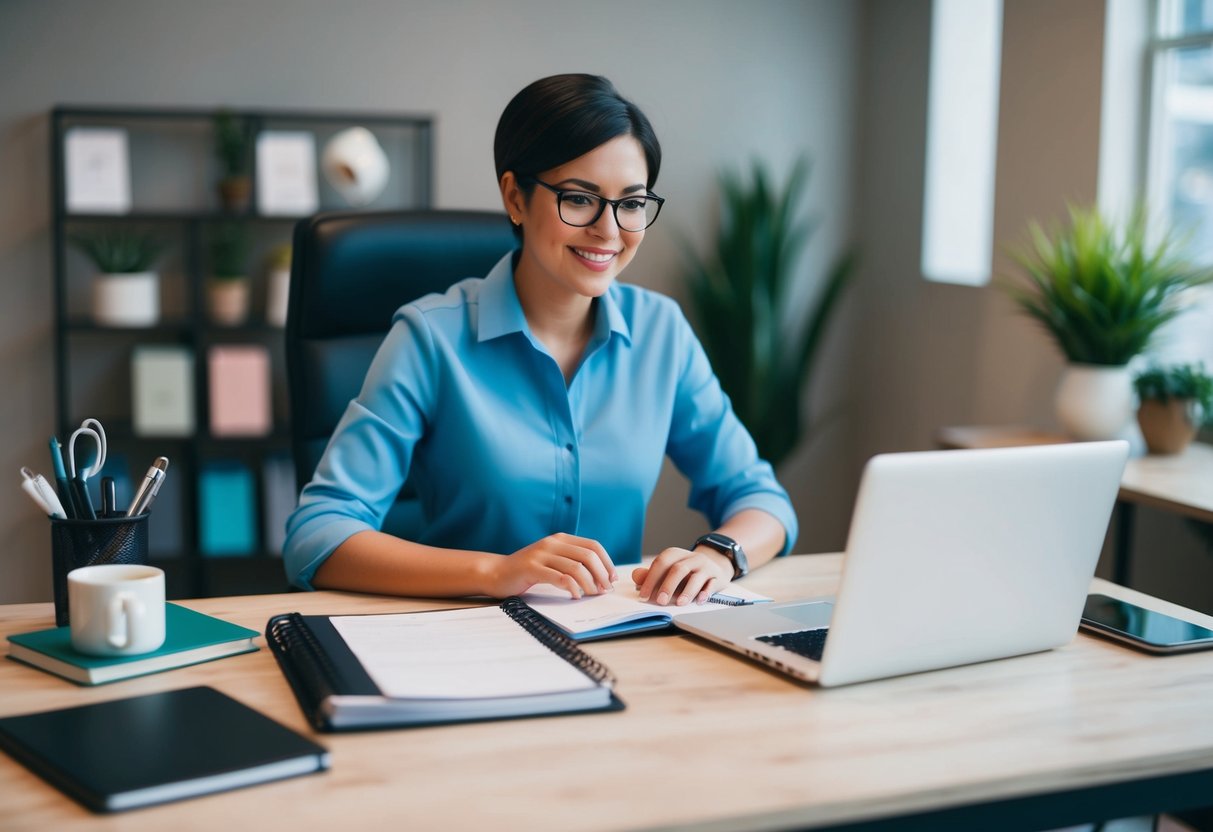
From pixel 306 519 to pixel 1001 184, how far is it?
2.54 metres

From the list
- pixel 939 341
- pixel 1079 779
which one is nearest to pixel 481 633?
pixel 1079 779

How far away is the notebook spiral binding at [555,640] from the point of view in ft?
3.70

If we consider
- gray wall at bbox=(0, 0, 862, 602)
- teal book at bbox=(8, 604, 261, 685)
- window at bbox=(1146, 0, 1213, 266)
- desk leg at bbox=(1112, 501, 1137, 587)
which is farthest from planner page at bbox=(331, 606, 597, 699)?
gray wall at bbox=(0, 0, 862, 602)

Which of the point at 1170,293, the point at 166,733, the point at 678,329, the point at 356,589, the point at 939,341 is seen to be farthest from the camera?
the point at 939,341

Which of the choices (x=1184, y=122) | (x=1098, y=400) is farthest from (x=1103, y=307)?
(x=1184, y=122)

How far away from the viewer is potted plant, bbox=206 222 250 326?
357 cm

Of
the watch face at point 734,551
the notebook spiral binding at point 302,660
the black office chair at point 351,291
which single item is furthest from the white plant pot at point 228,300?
the notebook spiral binding at point 302,660

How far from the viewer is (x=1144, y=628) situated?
4.47 ft

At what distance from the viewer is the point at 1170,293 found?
271 centimetres

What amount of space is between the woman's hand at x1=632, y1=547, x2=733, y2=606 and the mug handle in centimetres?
55

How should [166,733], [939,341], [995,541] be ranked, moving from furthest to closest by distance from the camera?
[939,341], [995,541], [166,733]

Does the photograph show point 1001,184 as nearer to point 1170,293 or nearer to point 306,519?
point 1170,293

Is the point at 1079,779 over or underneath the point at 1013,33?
underneath

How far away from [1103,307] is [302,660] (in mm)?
2109
